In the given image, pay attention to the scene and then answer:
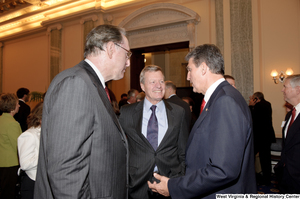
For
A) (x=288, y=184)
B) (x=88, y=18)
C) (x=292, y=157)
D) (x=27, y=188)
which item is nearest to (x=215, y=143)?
(x=292, y=157)

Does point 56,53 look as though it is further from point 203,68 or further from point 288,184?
point 288,184

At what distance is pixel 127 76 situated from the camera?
8875 millimetres

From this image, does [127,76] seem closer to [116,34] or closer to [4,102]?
[4,102]

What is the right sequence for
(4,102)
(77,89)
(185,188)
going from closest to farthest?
(77,89), (185,188), (4,102)

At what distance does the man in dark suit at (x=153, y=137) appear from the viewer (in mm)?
2043

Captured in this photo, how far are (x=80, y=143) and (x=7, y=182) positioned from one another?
288 cm

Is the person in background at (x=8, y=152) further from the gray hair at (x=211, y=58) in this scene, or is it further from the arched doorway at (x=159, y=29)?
the arched doorway at (x=159, y=29)

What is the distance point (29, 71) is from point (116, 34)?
12.0m

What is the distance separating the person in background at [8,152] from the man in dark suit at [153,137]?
1.88m

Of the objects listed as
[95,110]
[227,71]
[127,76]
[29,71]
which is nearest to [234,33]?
[227,71]

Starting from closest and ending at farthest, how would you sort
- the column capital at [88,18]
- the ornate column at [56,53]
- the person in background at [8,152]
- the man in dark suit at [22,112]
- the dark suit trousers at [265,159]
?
the person in background at [8,152] < the dark suit trousers at [265,159] < the man in dark suit at [22,112] < the column capital at [88,18] < the ornate column at [56,53]

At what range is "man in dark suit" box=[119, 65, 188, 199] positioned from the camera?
6.70 feet

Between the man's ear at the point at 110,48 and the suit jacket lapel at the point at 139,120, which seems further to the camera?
the suit jacket lapel at the point at 139,120

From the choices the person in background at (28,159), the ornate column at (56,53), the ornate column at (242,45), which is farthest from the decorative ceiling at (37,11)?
the person in background at (28,159)
